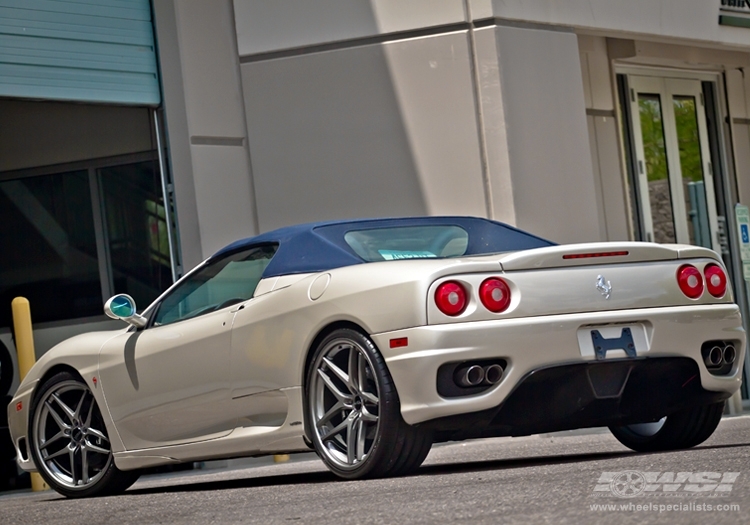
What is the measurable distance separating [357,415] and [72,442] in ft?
7.35

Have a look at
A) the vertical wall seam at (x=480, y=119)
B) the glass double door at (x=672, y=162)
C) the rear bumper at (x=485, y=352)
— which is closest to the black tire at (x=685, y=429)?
the rear bumper at (x=485, y=352)

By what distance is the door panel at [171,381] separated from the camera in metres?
6.14

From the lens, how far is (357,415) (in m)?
5.41

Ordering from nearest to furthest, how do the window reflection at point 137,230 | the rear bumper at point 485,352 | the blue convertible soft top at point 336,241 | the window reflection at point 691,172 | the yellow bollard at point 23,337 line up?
the rear bumper at point 485,352 → the blue convertible soft top at point 336,241 → the yellow bollard at point 23,337 → the window reflection at point 137,230 → the window reflection at point 691,172

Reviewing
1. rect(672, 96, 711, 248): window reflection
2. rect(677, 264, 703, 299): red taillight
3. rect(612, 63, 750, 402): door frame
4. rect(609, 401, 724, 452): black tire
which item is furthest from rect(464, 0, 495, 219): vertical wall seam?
rect(677, 264, 703, 299): red taillight

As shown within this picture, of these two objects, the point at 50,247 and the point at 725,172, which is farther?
the point at 725,172

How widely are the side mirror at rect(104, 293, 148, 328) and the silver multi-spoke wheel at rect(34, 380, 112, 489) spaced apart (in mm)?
482

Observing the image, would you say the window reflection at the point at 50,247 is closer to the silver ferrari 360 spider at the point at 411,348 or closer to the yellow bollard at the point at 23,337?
the yellow bollard at the point at 23,337

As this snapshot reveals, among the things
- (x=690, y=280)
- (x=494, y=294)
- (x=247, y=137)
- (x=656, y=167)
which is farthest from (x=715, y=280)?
(x=656, y=167)

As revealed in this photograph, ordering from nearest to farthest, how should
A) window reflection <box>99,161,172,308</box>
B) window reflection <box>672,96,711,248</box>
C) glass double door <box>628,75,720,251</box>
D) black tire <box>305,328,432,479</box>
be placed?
1. black tire <box>305,328,432,479</box>
2. window reflection <box>99,161,172,308</box>
3. glass double door <box>628,75,720,251</box>
4. window reflection <box>672,96,711,248</box>

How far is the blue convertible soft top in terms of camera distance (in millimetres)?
5949

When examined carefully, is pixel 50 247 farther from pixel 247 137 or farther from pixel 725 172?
pixel 725 172

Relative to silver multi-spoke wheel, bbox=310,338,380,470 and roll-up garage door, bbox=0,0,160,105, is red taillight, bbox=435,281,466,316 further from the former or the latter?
roll-up garage door, bbox=0,0,160,105

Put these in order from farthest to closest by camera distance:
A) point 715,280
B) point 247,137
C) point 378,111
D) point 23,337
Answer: point 247,137 → point 378,111 → point 23,337 → point 715,280
